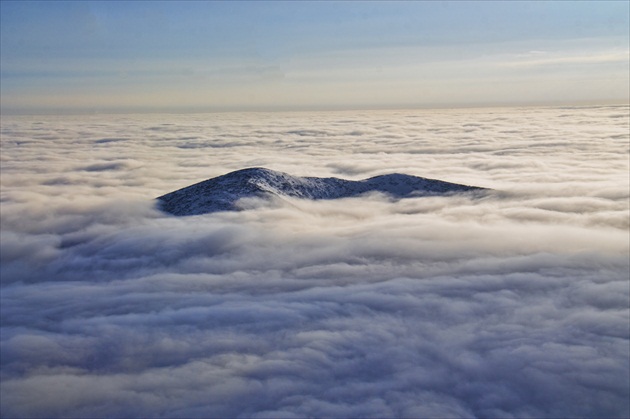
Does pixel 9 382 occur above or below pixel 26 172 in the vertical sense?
below

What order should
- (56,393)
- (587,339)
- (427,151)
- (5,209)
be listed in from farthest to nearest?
(427,151), (5,209), (587,339), (56,393)

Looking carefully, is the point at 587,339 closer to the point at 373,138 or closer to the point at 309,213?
the point at 309,213

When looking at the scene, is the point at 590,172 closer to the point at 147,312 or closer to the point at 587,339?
the point at 587,339

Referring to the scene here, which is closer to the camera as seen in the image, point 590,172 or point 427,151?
point 590,172

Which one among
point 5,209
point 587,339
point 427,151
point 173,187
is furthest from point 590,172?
point 5,209

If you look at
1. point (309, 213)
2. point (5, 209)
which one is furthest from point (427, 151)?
point (5, 209)

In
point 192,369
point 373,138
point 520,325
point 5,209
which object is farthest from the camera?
point 373,138
